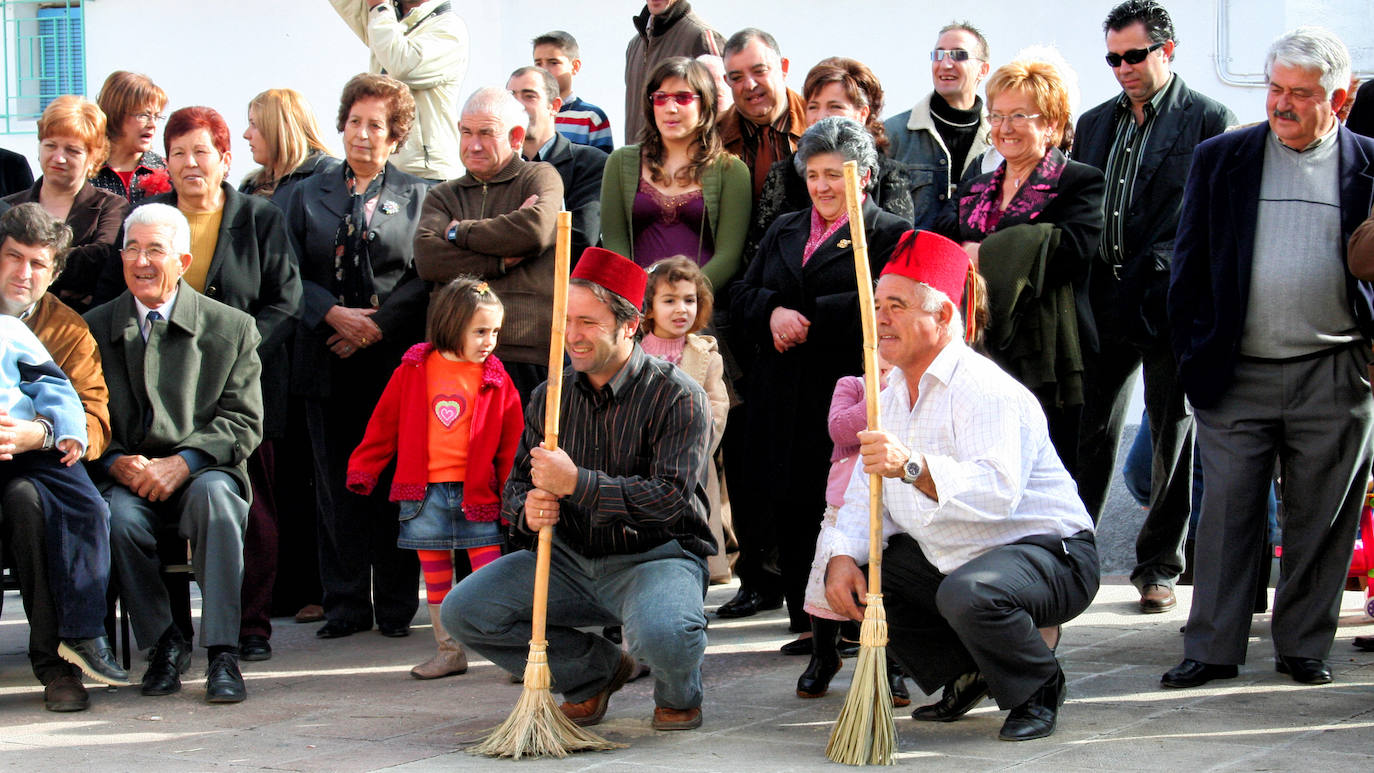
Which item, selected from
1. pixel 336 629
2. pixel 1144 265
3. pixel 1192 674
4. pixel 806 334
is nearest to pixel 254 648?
pixel 336 629

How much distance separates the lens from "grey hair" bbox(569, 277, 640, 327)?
516cm

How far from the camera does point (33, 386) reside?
231 inches

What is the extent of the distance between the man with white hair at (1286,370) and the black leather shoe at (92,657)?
363 centimetres

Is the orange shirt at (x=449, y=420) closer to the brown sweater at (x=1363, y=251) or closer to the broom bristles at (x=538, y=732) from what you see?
the broom bristles at (x=538, y=732)

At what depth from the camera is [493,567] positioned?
5328 millimetres

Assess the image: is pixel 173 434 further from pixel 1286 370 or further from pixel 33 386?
pixel 1286 370

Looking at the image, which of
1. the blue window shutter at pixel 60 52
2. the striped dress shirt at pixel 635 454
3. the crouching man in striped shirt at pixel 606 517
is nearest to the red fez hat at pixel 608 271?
the crouching man in striped shirt at pixel 606 517

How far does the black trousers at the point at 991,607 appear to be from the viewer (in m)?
4.69

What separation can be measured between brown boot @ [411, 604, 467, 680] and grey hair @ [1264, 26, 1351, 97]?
3.52 m

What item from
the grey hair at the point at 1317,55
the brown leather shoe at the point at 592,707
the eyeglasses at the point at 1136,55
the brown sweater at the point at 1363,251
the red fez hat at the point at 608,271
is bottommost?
the brown leather shoe at the point at 592,707

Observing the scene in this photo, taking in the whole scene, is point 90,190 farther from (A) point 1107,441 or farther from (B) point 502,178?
(A) point 1107,441

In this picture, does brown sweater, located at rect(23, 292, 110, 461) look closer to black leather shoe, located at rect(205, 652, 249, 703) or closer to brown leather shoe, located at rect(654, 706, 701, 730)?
black leather shoe, located at rect(205, 652, 249, 703)

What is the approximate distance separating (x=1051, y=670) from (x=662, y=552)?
1.25m

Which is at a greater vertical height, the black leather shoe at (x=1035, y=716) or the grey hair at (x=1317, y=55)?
the grey hair at (x=1317, y=55)
